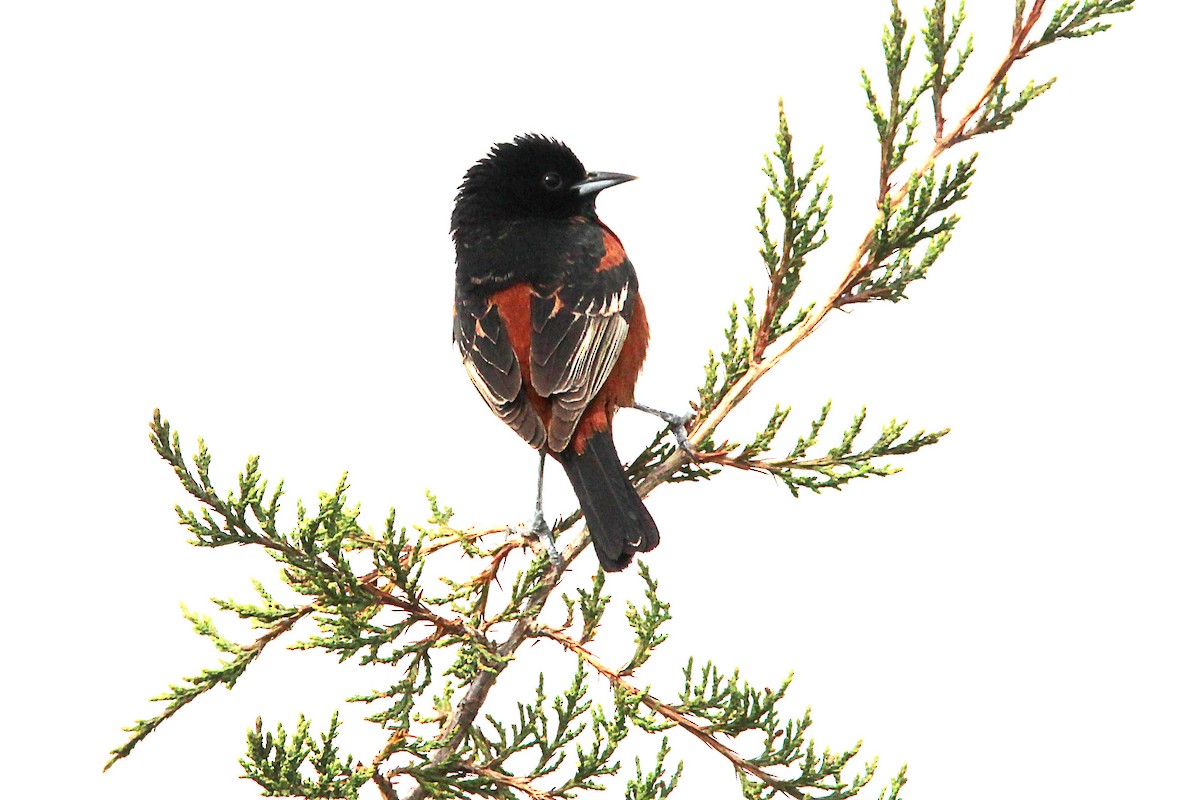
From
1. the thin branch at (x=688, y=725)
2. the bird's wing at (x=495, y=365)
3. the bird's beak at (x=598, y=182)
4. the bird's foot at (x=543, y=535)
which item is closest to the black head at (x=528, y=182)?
the bird's beak at (x=598, y=182)

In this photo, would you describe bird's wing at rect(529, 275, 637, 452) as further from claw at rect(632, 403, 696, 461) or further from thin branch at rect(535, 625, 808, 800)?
thin branch at rect(535, 625, 808, 800)

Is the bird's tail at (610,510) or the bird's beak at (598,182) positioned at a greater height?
the bird's beak at (598,182)

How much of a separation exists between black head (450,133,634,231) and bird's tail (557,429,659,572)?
1646 mm

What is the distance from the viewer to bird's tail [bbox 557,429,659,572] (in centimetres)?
471

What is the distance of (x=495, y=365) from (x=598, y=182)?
127 centimetres

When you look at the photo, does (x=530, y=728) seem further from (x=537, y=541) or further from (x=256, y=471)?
(x=256, y=471)

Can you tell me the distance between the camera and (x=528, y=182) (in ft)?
20.6

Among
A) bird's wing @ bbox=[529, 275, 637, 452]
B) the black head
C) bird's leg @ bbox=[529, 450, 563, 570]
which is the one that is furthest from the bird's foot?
the black head

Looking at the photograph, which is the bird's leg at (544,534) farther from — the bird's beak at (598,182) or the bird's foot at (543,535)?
the bird's beak at (598,182)

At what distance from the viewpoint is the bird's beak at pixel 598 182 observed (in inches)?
245

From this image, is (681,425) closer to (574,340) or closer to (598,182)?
(574,340)

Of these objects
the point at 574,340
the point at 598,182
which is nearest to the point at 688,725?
the point at 574,340

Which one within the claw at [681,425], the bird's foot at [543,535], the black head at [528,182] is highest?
the black head at [528,182]

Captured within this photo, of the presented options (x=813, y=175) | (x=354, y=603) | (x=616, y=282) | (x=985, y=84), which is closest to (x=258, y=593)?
(x=354, y=603)
